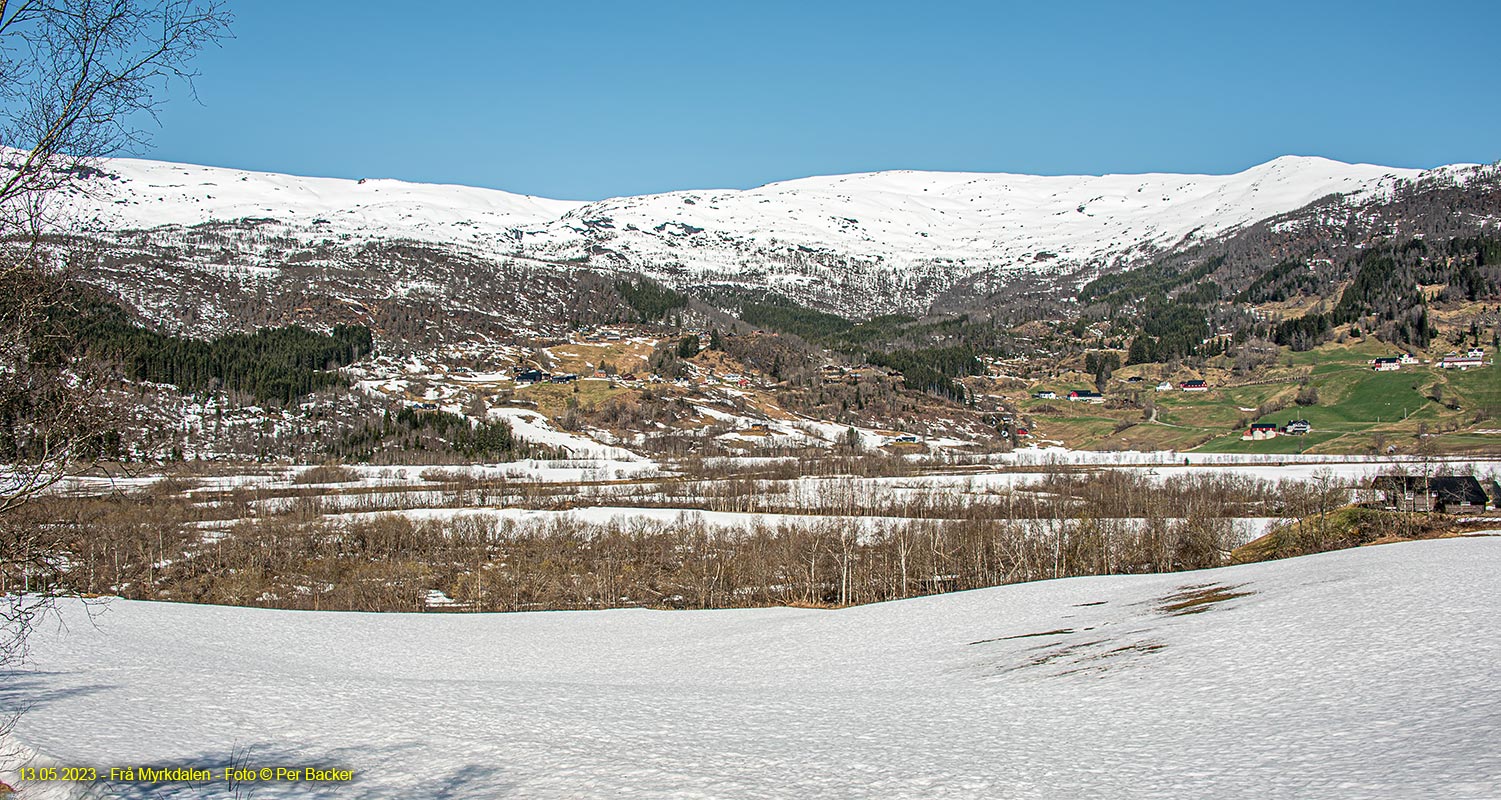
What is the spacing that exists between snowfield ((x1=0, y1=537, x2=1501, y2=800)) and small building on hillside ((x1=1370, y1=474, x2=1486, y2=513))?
3170cm

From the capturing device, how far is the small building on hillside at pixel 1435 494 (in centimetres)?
6159

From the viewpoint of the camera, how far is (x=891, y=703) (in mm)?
19500

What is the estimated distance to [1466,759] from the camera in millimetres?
10414

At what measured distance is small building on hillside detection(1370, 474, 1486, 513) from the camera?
2425 inches

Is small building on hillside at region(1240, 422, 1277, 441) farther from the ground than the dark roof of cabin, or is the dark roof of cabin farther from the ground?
small building on hillside at region(1240, 422, 1277, 441)

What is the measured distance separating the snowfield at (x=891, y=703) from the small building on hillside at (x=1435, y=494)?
3170 cm

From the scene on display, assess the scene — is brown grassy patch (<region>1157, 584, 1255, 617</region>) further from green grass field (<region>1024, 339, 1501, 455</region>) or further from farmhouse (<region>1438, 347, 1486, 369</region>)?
farmhouse (<region>1438, 347, 1486, 369</region>)

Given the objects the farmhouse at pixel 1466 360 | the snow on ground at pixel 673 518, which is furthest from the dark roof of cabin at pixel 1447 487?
the farmhouse at pixel 1466 360

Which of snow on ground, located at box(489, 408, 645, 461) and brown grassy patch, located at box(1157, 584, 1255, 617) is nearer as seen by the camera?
brown grassy patch, located at box(1157, 584, 1255, 617)

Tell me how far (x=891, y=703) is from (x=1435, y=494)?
6970 centimetres

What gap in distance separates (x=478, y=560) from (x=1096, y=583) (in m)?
44.9

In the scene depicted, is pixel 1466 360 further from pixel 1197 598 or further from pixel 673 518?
pixel 1197 598

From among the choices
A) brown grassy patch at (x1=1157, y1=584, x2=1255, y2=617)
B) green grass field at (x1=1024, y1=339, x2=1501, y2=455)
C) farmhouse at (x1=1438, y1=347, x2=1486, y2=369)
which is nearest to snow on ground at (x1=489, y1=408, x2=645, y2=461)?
green grass field at (x1=1024, y1=339, x2=1501, y2=455)

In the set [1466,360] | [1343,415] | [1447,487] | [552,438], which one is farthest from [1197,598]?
[1466,360]
